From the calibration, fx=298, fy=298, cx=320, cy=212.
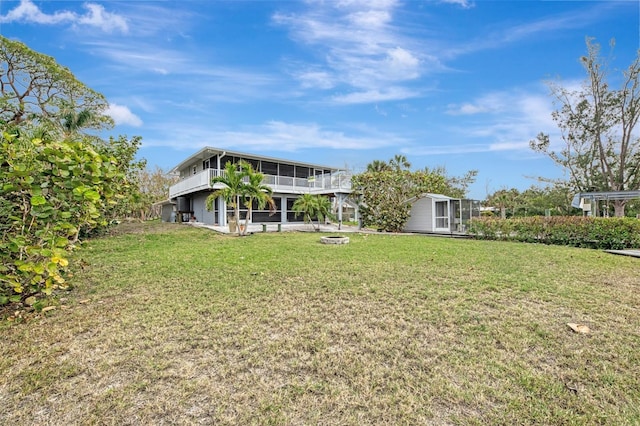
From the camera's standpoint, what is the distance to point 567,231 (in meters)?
11.5

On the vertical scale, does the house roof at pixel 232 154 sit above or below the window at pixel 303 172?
above

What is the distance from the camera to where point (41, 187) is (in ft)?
10.3

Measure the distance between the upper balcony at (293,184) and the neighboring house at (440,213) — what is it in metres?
4.53

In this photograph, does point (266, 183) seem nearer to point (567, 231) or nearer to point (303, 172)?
point (303, 172)

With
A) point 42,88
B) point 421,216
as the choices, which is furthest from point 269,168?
point 42,88

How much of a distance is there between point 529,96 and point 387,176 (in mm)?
9027

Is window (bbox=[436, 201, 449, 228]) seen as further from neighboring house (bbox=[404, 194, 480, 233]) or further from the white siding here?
the white siding

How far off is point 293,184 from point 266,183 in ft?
6.90

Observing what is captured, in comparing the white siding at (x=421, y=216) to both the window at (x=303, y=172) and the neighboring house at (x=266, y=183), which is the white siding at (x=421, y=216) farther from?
the window at (x=303, y=172)

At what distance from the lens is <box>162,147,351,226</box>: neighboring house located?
18.5m

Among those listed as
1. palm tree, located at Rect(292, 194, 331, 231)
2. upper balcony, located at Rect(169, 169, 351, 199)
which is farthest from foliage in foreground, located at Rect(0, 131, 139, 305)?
upper balcony, located at Rect(169, 169, 351, 199)

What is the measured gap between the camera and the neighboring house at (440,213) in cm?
1672

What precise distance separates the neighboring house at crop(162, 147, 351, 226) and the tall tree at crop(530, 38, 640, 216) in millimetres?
16156

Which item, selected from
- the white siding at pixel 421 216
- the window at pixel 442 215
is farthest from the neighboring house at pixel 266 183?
the window at pixel 442 215
